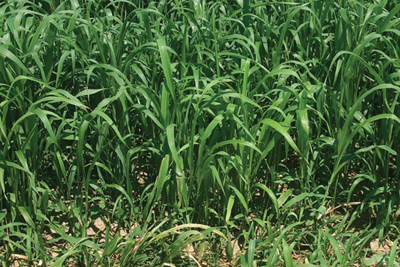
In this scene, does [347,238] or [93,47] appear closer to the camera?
[347,238]

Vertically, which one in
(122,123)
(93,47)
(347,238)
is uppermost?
(93,47)

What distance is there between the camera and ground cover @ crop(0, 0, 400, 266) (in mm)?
2328

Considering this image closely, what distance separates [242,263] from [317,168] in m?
0.63

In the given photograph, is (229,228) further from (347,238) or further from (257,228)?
(347,238)

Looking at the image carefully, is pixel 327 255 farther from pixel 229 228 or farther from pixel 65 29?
pixel 65 29

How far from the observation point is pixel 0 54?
2340 mm

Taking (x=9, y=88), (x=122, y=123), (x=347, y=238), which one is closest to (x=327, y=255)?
(x=347, y=238)

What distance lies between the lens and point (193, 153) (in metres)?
2.42

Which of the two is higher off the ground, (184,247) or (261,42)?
(261,42)

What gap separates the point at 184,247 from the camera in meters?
2.25

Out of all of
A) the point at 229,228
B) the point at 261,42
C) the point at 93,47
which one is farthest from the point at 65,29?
the point at 229,228

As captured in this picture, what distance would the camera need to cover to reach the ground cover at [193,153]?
2.33m

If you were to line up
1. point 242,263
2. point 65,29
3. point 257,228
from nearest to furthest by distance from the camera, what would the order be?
1. point 242,263
2. point 257,228
3. point 65,29

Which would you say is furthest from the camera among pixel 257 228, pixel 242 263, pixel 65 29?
pixel 65 29
